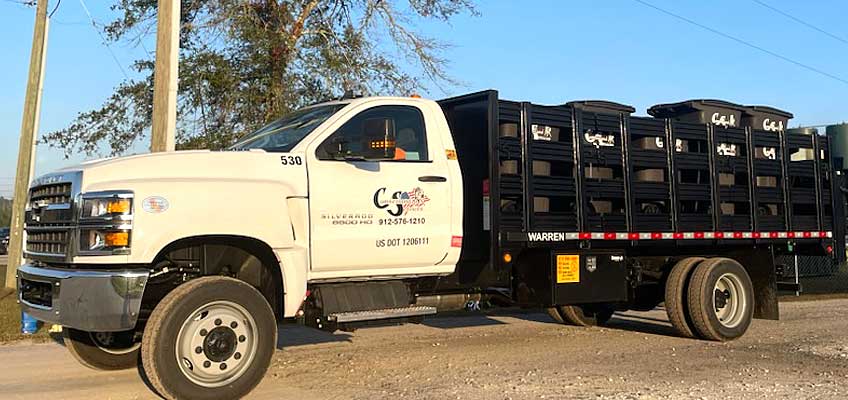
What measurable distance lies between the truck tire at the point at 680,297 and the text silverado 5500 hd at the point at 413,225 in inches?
0.8

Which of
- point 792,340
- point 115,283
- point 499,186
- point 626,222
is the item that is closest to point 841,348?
point 792,340

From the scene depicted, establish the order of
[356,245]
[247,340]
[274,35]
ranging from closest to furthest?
1. [247,340]
2. [356,245]
3. [274,35]

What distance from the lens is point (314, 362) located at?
7.77 meters

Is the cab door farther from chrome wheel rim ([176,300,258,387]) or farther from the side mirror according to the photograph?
chrome wheel rim ([176,300,258,387])

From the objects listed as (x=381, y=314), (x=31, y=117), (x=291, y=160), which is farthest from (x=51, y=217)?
(x=31, y=117)

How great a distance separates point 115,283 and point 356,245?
1938mm

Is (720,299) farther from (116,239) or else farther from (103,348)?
(116,239)

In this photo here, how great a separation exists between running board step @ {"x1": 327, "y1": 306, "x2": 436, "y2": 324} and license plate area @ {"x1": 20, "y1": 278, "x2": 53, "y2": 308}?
2.13 m

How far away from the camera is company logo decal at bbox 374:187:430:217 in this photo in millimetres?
6762

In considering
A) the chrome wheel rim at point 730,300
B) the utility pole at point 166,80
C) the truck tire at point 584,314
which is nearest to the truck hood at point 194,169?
the utility pole at point 166,80

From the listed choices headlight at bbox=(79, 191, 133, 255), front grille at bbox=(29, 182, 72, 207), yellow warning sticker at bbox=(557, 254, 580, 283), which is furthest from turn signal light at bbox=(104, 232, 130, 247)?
yellow warning sticker at bbox=(557, 254, 580, 283)

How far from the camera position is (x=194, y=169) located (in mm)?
6008

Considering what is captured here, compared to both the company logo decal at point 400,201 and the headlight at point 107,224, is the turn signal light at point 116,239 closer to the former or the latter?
the headlight at point 107,224

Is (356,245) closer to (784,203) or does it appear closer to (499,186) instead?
(499,186)
